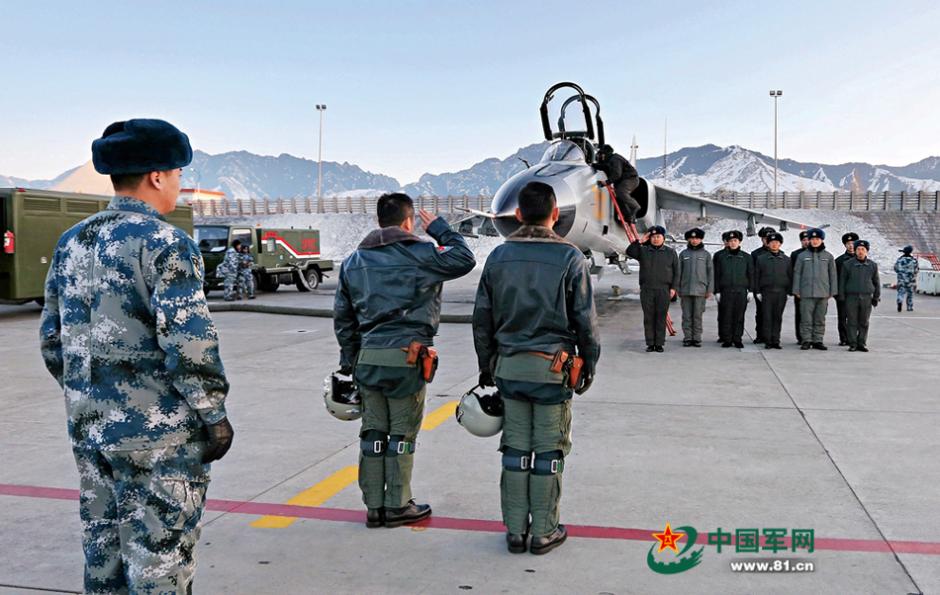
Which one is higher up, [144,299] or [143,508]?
[144,299]

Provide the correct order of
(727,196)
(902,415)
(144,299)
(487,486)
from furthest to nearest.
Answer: (727,196) < (902,415) < (487,486) < (144,299)

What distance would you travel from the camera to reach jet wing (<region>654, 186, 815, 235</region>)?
1752cm

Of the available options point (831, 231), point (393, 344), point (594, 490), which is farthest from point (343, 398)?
point (831, 231)

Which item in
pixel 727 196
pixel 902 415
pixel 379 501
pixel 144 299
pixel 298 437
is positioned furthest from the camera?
pixel 727 196

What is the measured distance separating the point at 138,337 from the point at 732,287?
9575mm

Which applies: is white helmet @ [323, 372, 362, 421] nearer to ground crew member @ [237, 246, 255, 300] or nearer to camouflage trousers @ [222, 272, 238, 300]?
camouflage trousers @ [222, 272, 238, 300]

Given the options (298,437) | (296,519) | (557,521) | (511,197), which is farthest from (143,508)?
(511,197)

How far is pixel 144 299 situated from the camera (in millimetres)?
2393

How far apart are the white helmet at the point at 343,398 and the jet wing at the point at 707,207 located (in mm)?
13971

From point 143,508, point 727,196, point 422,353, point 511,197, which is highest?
point 727,196

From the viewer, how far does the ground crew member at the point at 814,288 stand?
10414mm

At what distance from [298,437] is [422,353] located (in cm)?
215

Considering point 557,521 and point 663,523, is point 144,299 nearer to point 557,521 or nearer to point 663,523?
point 557,521

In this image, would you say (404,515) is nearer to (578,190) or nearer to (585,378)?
(585,378)
